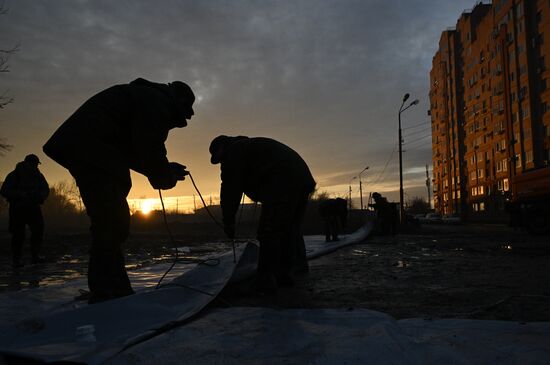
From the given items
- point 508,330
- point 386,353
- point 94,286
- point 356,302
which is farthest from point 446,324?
point 94,286

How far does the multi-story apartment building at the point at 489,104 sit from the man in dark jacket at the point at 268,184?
112 feet

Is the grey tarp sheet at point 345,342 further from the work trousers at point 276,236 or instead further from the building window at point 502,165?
the building window at point 502,165

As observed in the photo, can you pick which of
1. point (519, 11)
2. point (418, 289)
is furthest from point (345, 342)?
point (519, 11)

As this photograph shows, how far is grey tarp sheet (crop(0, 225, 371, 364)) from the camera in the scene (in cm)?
159

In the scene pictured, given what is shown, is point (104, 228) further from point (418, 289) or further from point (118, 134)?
point (418, 289)

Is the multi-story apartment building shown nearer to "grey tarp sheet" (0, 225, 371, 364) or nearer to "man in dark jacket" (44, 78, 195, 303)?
"man in dark jacket" (44, 78, 195, 303)

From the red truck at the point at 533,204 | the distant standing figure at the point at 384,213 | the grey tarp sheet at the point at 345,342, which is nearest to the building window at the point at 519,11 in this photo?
the red truck at the point at 533,204

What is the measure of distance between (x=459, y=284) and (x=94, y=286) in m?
2.65

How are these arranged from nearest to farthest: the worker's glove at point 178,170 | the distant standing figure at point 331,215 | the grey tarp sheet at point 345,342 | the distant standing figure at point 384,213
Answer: the grey tarp sheet at point 345,342, the worker's glove at point 178,170, the distant standing figure at point 331,215, the distant standing figure at point 384,213

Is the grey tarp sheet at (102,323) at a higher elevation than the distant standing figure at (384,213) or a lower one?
lower

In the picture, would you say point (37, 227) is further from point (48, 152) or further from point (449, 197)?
point (449, 197)

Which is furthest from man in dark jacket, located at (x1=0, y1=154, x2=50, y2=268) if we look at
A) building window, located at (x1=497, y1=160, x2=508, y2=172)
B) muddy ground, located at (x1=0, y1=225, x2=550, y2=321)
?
building window, located at (x1=497, y1=160, x2=508, y2=172)

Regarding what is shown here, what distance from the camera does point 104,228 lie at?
2.70 metres

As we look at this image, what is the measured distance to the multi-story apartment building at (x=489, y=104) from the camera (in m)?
40.2
